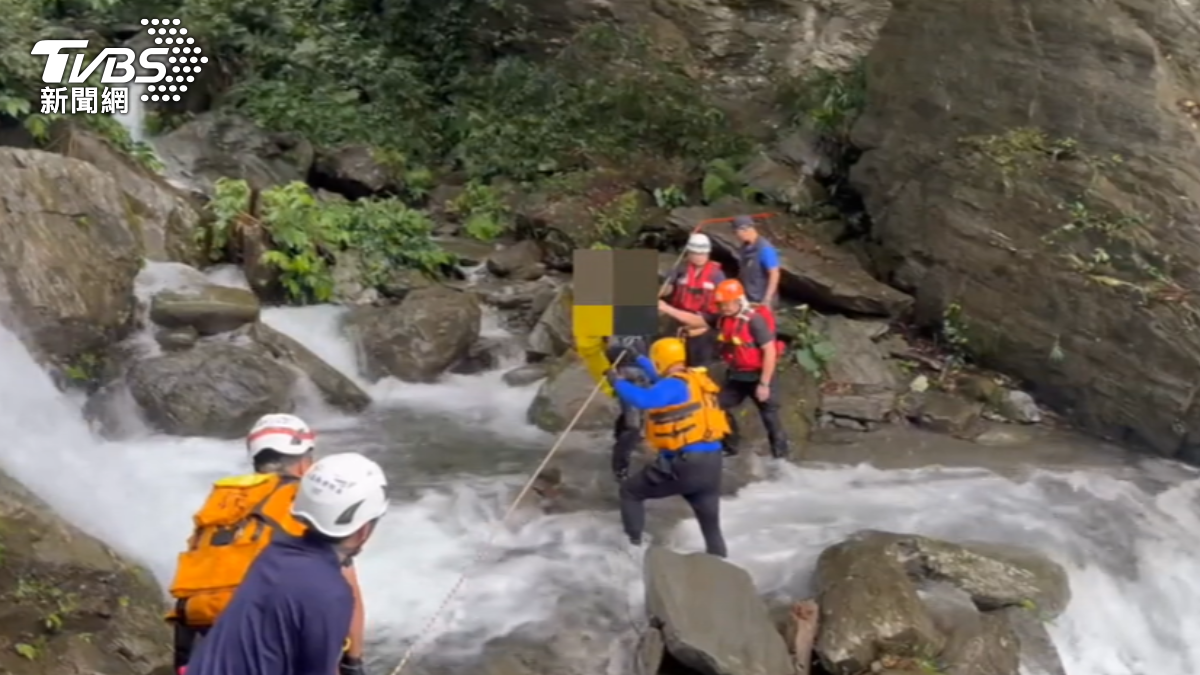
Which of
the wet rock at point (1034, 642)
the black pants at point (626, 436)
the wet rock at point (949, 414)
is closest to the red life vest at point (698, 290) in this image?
the black pants at point (626, 436)

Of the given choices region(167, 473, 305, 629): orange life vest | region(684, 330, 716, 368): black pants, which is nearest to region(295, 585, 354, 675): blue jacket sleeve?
region(167, 473, 305, 629): orange life vest

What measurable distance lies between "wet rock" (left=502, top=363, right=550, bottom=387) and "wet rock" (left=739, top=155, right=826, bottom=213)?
4692mm

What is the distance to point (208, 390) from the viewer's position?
10.9 meters

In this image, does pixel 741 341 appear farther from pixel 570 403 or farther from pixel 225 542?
pixel 225 542

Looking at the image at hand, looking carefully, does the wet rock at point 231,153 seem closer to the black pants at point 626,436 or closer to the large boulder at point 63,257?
the large boulder at point 63,257

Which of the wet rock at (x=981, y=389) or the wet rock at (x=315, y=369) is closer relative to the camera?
the wet rock at (x=315, y=369)

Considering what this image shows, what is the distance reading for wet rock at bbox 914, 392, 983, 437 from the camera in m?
12.0

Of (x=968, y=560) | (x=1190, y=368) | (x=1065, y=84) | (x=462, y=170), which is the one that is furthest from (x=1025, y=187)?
(x=462, y=170)

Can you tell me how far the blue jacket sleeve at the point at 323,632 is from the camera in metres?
3.85

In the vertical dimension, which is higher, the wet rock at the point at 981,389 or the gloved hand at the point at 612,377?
the gloved hand at the point at 612,377

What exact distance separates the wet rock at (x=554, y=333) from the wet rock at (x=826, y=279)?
2.02m

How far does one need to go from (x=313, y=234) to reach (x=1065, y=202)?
336 inches

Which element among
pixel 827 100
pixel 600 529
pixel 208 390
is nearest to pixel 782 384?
pixel 600 529

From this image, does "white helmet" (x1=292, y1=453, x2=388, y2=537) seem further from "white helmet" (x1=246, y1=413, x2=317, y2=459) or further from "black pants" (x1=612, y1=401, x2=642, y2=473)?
"black pants" (x1=612, y1=401, x2=642, y2=473)
